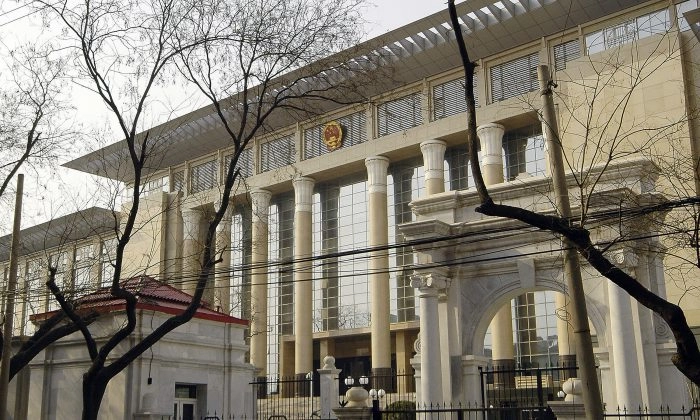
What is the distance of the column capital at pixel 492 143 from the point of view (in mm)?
42375

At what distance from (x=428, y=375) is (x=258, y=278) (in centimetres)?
3173

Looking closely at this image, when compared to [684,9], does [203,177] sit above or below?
below

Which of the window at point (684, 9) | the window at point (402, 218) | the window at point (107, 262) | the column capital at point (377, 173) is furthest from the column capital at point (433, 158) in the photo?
the window at point (107, 262)

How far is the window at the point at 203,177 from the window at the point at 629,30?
1106 inches

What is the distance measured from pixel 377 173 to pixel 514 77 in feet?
32.7

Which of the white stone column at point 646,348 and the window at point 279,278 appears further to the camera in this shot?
the window at point 279,278

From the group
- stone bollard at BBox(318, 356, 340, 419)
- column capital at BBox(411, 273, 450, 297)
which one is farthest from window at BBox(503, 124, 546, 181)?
stone bollard at BBox(318, 356, 340, 419)

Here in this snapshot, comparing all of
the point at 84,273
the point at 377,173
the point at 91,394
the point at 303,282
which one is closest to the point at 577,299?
the point at 91,394

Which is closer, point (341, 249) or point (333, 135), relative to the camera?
point (333, 135)

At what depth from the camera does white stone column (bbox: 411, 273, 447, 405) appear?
2067 cm

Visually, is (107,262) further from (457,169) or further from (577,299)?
(457,169)

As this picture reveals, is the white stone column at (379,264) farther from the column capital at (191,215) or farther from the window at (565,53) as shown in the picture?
the column capital at (191,215)

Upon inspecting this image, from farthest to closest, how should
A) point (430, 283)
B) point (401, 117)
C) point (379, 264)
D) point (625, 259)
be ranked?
point (401, 117), point (379, 264), point (430, 283), point (625, 259)

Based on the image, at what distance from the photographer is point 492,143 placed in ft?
139
